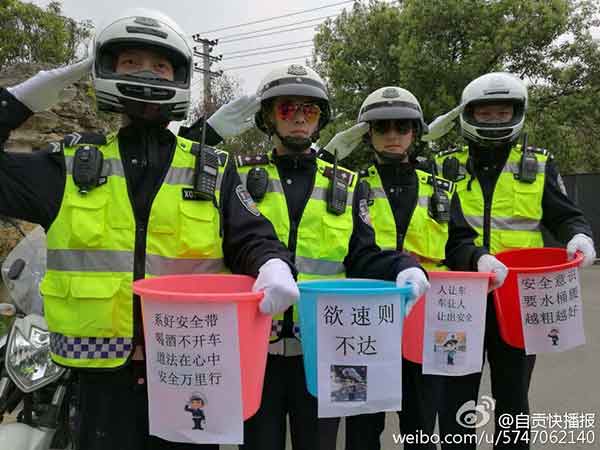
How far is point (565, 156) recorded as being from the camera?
1355 centimetres

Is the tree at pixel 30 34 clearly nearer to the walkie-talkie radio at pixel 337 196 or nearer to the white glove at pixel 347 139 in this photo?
the white glove at pixel 347 139

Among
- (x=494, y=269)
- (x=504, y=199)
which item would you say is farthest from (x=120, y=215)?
(x=504, y=199)

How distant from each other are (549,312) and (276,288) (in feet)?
5.39

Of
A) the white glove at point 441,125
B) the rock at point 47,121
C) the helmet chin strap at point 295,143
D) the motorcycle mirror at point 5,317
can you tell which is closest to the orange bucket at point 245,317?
the helmet chin strap at point 295,143

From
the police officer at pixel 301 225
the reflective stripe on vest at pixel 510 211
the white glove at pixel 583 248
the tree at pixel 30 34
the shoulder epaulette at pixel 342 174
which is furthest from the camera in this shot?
the tree at pixel 30 34

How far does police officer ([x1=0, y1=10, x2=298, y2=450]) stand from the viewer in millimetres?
1933

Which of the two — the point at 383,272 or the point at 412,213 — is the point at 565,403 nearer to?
the point at 412,213

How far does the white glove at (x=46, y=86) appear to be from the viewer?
77.9 inches

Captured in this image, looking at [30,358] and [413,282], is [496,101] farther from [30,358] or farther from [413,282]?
[30,358]

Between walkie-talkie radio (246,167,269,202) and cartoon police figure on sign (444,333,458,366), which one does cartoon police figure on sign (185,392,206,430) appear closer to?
walkie-talkie radio (246,167,269,202)

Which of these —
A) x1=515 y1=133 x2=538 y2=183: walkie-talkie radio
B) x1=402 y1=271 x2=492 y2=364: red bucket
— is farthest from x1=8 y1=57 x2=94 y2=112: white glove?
x1=515 y1=133 x2=538 y2=183: walkie-talkie radio

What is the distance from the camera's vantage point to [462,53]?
1276 centimetres

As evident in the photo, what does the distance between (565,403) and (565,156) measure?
416 inches

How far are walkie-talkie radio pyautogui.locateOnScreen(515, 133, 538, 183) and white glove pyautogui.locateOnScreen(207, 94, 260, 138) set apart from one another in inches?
63.9
